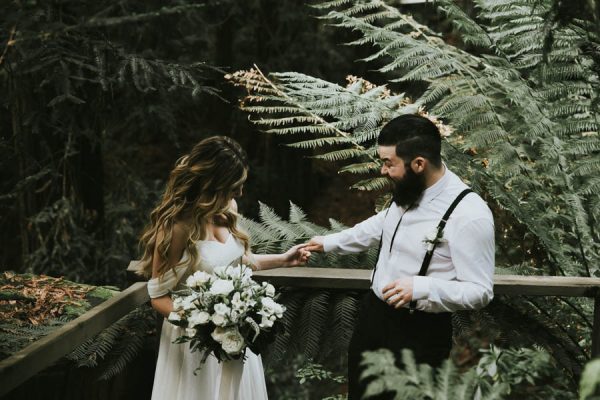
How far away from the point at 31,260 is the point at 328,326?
162 inches

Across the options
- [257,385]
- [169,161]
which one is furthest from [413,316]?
[169,161]

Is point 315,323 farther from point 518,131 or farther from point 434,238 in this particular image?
point 518,131

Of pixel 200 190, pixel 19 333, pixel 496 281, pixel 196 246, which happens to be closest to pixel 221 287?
pixel 196 246

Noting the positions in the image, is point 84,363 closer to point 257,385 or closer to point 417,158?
point 257,385

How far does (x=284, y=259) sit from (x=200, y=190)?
0.70 meters

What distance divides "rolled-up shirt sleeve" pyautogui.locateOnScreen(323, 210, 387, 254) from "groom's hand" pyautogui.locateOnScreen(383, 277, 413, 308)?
27.0 inches

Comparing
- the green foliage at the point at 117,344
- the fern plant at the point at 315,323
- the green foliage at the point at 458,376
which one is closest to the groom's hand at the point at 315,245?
the fern plant at the point at 315,323

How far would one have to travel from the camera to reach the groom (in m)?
2.87

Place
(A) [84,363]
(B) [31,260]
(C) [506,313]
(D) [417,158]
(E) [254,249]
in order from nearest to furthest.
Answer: (D) [417,158], (A) [84,363], (C) [506,313], (E) [254,249], (B) [31,260]

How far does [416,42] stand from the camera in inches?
183

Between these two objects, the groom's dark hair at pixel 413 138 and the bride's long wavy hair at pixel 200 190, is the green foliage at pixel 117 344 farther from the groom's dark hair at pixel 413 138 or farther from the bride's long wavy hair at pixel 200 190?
the groom's dark hair at pixel 413 138

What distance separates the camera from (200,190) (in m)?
3.39

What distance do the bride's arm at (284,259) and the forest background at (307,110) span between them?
0.25 metres

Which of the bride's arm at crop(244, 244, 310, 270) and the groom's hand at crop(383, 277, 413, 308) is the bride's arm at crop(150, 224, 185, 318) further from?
the groom's hand at crop(383, 277, 413, 308)
